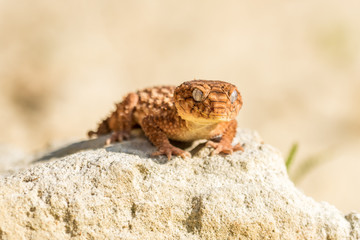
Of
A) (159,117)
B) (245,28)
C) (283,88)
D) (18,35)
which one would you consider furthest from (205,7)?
(159,117)

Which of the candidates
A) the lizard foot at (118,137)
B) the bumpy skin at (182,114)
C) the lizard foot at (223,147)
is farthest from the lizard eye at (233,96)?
the lizard foot at (118,137)

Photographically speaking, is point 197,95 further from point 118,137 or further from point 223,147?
point 118,137

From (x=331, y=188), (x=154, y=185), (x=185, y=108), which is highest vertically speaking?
(x=185, y=108)

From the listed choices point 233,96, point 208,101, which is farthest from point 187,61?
point 208,101

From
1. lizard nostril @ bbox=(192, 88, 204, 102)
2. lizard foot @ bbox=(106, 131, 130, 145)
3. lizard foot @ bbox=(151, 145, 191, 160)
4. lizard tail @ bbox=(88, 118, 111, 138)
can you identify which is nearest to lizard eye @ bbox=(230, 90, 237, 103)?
lizard nostril @ bbox=(192, 88, 204, 102)

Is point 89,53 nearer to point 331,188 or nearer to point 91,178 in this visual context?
point 331,188

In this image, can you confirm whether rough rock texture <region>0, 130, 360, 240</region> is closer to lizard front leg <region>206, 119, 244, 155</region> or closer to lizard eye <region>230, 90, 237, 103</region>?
lizard front leg <region>206, 119, 244, 155</region>

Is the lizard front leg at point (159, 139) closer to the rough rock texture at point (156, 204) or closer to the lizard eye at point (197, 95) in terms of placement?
the rough rock texture at point (156, 204)
